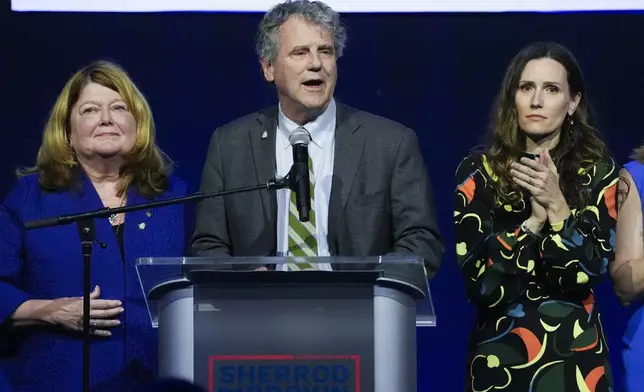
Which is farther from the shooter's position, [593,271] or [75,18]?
[75,18]

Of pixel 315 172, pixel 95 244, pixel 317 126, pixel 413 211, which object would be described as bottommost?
pixel 95 244

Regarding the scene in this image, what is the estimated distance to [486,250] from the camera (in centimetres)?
409

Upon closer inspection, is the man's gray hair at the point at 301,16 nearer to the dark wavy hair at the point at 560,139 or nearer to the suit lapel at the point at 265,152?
the suit lapel at the point at 265,152

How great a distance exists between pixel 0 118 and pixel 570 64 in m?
2.41

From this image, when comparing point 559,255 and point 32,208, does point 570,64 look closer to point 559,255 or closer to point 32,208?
point 559,255

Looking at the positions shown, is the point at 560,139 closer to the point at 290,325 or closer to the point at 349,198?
the point at 349,198

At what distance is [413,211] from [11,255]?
4.10ft

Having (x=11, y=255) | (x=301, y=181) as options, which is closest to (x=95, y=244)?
(x=11, y=255)

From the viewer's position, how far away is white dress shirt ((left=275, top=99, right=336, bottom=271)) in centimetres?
425

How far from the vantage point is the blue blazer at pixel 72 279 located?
4109mm

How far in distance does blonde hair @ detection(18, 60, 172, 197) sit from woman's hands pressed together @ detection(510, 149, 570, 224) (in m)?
1.14

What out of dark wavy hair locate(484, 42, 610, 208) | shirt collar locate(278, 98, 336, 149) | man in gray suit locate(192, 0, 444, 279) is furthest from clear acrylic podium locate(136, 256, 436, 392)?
shirt collar locate(278, 98, 336, 149)

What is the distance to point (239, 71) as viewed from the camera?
5574mm

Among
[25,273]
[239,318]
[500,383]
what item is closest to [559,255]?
[500,383]
